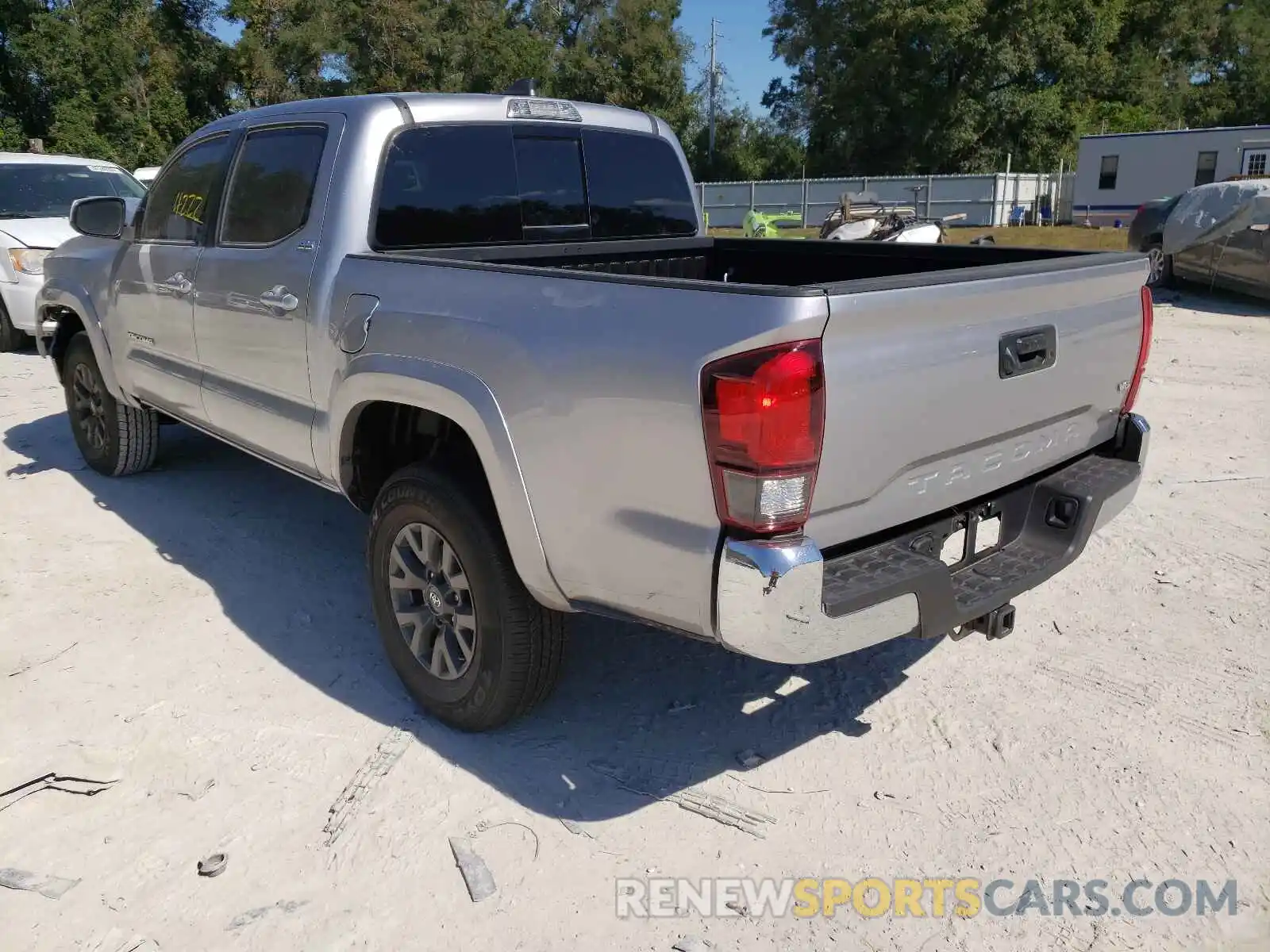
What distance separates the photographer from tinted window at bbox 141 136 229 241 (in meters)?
4.37

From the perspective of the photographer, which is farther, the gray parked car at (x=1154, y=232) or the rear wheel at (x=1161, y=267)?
the gray parked car at (x=1154, y=232)

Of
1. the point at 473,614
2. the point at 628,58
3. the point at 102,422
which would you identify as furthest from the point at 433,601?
the point at 628,58

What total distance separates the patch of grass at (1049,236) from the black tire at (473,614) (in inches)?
818

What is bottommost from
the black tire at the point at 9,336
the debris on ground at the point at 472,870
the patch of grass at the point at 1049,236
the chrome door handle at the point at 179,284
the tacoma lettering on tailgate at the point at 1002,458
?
the patch of grass at the point at 1049,236

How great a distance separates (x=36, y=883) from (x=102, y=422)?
365 centimetres

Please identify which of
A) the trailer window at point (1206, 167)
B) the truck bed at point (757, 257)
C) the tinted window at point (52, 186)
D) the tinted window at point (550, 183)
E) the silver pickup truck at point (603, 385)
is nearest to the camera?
the silver pickup truck at point (603, 385)

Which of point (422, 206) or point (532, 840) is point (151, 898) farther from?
point (422, 206)

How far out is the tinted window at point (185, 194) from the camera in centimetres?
437

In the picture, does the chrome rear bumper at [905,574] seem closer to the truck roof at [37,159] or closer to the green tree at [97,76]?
the truck roof at [37,159]

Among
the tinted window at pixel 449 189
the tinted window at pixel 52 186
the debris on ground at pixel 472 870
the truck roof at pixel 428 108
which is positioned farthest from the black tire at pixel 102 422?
the tinted window at pixel 52 186

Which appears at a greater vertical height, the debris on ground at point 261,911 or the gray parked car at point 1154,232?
the gray parked car at point 1154,232

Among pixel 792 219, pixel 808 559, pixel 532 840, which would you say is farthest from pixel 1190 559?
pixel 792 219

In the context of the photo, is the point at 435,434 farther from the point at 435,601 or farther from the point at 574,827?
the point at 574,827

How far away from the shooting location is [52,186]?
33.8 ft
